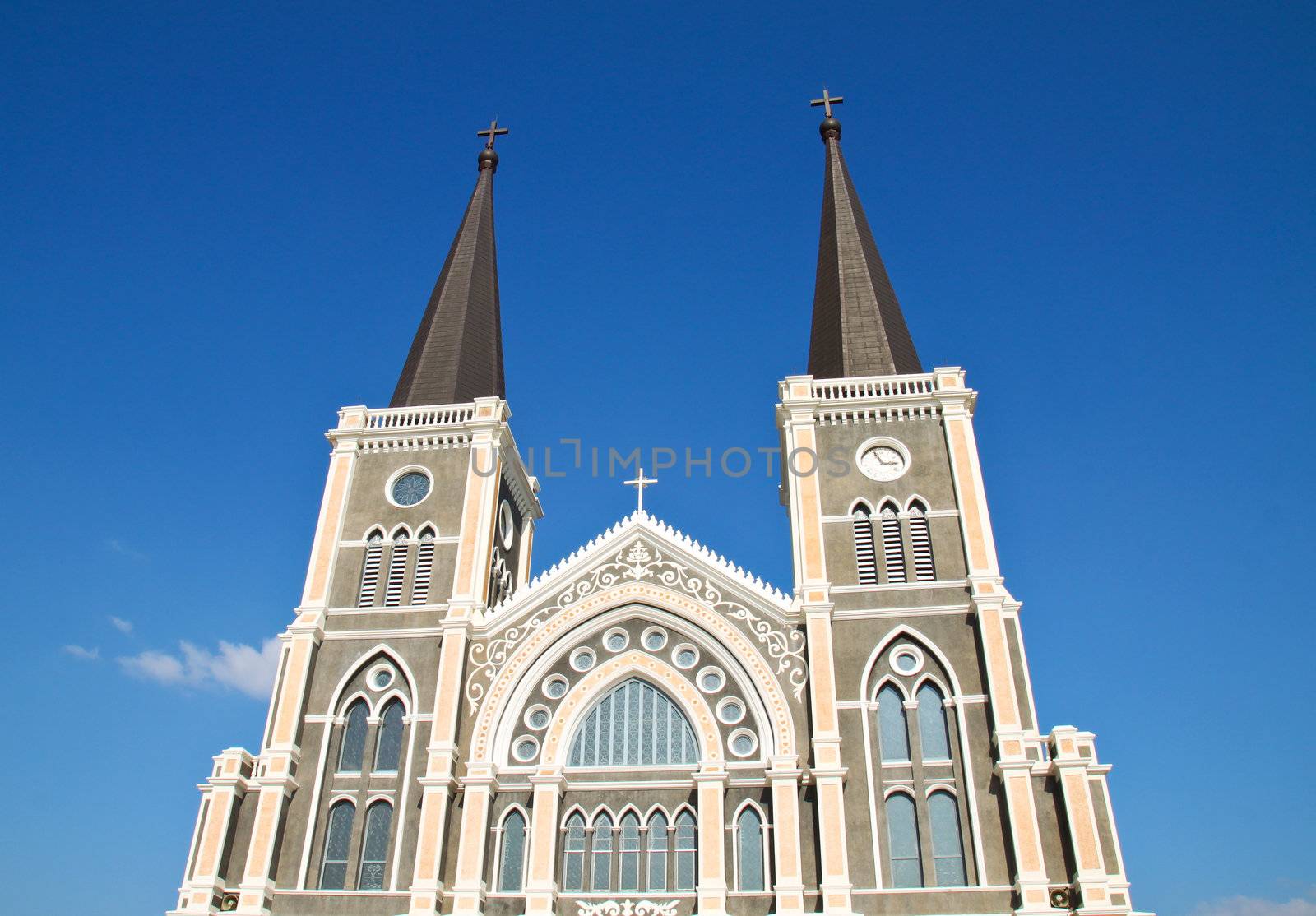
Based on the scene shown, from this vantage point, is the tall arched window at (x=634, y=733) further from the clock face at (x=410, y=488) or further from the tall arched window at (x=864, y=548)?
the clock face at (x=410, y=488)

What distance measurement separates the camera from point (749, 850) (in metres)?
23.6

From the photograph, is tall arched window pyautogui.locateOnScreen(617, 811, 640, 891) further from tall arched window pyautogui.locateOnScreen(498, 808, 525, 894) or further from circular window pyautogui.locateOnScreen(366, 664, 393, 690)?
circular window pyautogui.locateOnScreen(366, 664, 393, 690)

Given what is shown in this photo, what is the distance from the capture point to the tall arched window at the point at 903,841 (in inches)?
896

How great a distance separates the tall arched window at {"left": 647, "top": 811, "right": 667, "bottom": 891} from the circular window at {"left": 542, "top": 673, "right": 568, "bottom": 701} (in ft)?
11.6

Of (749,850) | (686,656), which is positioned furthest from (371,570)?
(749,850)

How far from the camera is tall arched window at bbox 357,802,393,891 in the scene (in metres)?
24.1

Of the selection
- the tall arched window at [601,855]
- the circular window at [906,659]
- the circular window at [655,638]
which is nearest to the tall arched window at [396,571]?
the circular window at [655,638]

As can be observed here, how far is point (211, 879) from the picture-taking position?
2358cm

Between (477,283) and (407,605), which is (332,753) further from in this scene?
(477,283)

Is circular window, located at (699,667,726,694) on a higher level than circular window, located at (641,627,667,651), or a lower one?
lower

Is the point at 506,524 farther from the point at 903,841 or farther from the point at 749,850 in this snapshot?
the point at 903,841

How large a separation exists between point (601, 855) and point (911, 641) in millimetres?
8045

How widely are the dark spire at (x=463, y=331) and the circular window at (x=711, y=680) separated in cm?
1080

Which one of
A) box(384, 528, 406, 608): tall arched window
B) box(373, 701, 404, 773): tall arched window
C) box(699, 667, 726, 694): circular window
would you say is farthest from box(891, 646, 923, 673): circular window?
box(384, 528, 406, 608): tall arched window
